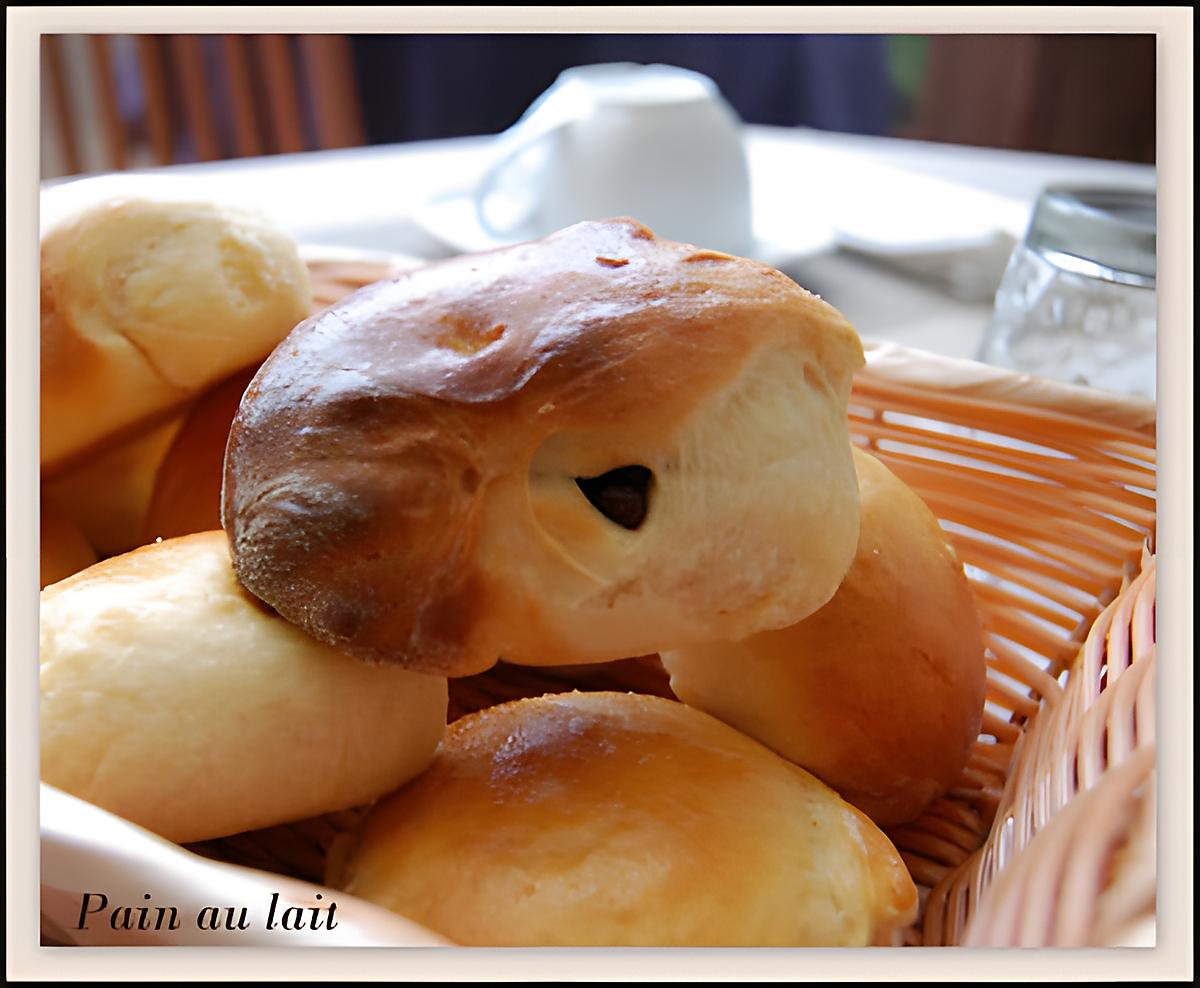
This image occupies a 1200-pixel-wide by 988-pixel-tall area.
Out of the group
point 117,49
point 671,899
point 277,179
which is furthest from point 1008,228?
point 117,49

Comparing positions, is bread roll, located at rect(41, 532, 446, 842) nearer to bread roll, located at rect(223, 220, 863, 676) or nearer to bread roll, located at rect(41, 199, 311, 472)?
bread roll, located at rect(223, 220, 863, 676)

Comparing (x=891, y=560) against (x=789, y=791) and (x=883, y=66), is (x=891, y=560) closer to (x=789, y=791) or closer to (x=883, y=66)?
(x=789, y=791)

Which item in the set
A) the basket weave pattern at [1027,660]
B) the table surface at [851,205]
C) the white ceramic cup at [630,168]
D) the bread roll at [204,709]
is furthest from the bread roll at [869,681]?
the white ceramic cup at [630,168]

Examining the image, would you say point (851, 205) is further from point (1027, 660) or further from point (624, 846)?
point (624, 846)

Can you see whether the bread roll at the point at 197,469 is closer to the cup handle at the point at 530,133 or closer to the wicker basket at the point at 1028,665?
the wicker basket at the point at 1028,665

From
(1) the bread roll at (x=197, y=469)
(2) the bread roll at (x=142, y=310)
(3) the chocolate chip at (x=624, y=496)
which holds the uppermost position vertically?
(2) the bread roll at (x=142, y=310)

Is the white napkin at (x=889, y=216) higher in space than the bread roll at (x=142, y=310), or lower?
lower

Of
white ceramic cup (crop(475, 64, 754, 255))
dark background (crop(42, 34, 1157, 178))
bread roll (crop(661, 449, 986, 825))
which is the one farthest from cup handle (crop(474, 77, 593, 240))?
bread roll (crop(661, 449, 986, 825))

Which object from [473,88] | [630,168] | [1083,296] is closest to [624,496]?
[1083,296]
